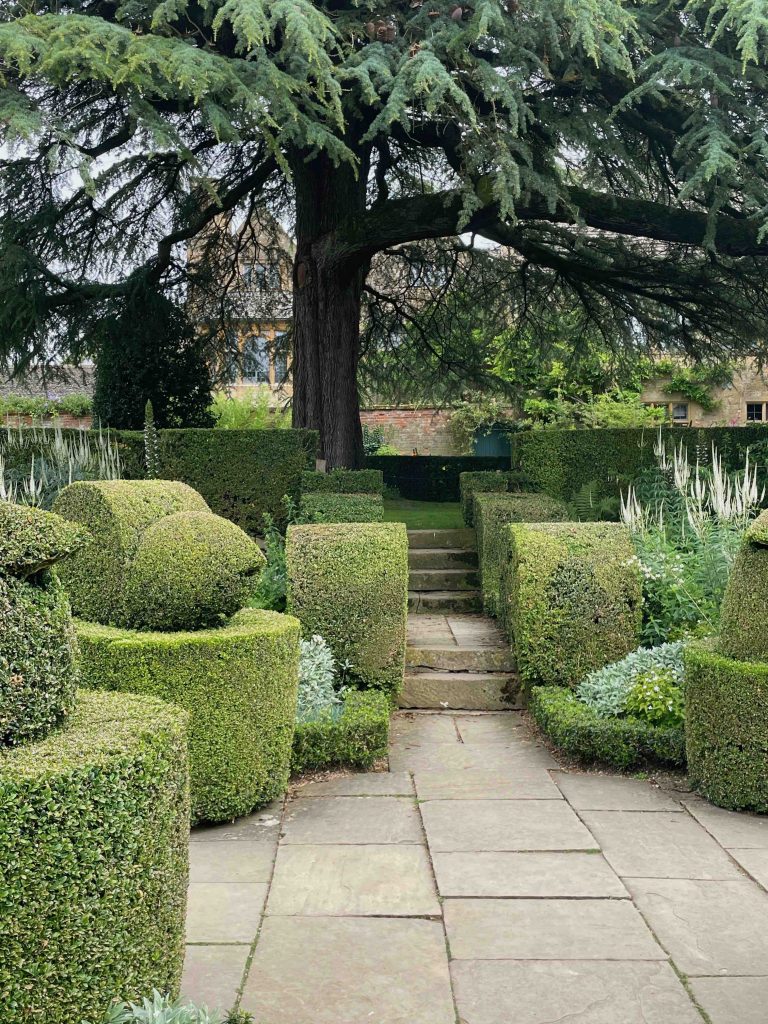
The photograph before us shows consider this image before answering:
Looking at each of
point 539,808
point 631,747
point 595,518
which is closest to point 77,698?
point 539,808

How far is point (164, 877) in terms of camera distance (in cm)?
246

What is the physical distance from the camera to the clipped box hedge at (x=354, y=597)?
612 centimetres

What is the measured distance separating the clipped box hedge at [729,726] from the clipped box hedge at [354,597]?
199cm

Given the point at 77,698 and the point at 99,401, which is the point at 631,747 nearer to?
the point at 77,698

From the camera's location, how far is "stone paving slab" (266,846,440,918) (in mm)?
3557

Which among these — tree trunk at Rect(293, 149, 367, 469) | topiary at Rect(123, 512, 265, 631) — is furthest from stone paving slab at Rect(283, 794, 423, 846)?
tree trunk at Rect(293, 149, 367, 469)

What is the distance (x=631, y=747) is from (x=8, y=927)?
3961 mm

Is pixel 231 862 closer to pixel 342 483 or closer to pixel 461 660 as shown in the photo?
pixel 461 660

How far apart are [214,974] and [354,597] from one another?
3248 mm

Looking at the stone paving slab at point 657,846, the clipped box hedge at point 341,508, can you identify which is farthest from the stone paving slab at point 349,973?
the clipped box hedge at point 341,508

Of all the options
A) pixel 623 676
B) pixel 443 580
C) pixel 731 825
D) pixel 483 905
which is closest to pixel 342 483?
pixel 443 580

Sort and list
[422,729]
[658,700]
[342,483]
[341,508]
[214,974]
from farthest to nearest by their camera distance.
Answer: [342,483], [341,508], [422,729], [658,700], [214,974]

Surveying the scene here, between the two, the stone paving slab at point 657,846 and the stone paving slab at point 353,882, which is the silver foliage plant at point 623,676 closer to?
the stone paving slab at point 657,846

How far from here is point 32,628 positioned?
2344 millimetres
